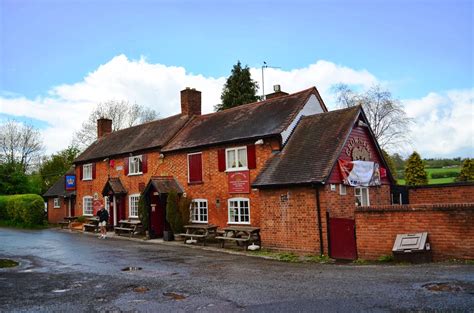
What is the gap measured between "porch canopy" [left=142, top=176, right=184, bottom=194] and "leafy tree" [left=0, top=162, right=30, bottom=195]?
89.3 feet

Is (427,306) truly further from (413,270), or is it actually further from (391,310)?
(413,270)

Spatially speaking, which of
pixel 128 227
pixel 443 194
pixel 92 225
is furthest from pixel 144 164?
pixel 443 194

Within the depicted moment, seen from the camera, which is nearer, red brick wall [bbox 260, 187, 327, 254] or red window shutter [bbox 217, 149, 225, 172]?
red brick wall [bbox 260, 187, 327, 254]

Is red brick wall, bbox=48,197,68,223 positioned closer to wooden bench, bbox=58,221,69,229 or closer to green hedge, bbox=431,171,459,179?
wooden bench, bbox=58,221,69,229

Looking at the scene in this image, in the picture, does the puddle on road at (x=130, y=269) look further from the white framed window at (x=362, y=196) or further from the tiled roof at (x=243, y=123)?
the white framed window at (x=362, y=196)

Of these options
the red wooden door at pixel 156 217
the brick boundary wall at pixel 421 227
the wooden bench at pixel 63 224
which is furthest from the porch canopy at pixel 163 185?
the wooden bench at pixel 63 224

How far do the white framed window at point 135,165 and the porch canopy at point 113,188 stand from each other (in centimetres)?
114

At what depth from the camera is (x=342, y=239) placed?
50.6ft

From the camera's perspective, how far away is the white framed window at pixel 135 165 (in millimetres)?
26828

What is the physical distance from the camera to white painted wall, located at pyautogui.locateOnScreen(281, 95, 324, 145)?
19484 mm

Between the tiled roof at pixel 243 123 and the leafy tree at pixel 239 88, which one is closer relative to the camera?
the tiled roof at pixel 243 123

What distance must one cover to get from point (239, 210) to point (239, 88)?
24493 millimetres

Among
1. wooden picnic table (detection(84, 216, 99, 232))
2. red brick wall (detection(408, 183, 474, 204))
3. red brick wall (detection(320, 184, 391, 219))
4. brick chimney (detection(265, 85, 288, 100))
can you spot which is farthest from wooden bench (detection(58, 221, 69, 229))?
red brick wall (detection(408, 183, 474, 204))

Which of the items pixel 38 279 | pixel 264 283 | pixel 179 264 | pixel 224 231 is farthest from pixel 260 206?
pixel 38 279
